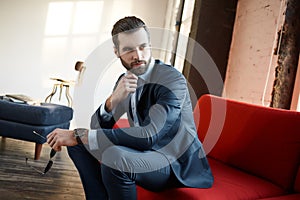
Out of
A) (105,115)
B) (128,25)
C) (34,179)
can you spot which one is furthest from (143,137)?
(34,179)

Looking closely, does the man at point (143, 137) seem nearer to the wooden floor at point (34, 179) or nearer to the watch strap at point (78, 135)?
the watch strap at point (78, 135)

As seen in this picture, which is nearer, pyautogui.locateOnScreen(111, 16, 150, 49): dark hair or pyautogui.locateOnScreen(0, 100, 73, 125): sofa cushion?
pyautogui.locateOnScreen(111, 16, 150, 49): dark hair

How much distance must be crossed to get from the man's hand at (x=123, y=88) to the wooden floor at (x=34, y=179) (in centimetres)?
80

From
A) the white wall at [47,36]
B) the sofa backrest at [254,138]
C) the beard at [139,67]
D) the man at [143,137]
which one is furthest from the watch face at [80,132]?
the white wall at [47,36]

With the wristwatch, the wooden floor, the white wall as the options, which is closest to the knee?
the wristwatch

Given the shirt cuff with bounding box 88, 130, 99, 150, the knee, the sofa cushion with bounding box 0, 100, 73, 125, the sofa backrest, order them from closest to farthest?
the knee, the shirt cuff with bounding box 88, 130, 99, 150, the sofa backrest, the sofa cushion with bounding box 0, 100, 73, 125

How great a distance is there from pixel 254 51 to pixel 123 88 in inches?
51.2

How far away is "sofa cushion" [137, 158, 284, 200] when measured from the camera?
3.44 ft

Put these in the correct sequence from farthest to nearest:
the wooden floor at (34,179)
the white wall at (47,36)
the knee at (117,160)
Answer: the white wall at (47,36), the wooden floor at (34,179), the knee at (117,160)

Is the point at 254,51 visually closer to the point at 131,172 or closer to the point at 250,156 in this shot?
the point at 250,156

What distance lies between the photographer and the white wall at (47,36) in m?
4.78

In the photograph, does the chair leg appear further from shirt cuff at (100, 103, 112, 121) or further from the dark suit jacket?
the dark suit jacket

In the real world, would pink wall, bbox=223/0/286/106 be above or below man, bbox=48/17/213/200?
above

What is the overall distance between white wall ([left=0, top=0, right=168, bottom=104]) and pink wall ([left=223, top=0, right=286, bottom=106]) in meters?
2.95
